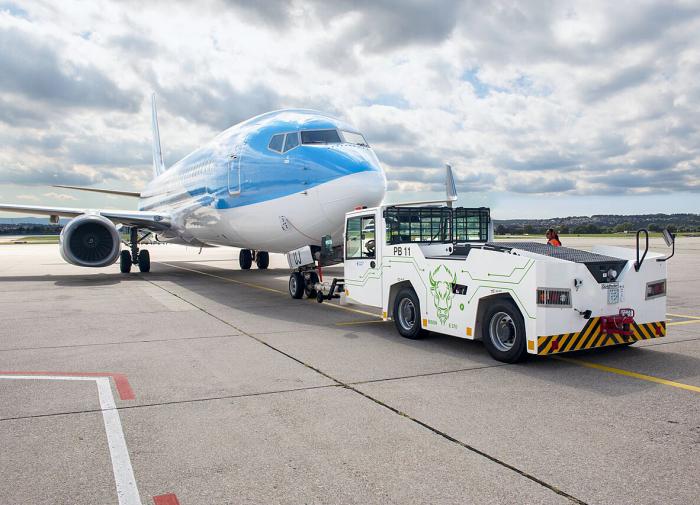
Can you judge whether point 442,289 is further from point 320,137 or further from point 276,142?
point 276,142

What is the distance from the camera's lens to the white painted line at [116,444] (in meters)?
3.88

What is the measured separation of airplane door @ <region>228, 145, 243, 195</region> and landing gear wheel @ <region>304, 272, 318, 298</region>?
297cm

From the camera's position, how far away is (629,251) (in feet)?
28.1

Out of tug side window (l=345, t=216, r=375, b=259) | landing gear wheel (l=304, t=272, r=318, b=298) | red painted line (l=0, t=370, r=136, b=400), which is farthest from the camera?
landing gear wheel (l=304, t=272, r=318, b=298)

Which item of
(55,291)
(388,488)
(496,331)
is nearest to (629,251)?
(496,331)

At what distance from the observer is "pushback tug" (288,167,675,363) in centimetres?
718

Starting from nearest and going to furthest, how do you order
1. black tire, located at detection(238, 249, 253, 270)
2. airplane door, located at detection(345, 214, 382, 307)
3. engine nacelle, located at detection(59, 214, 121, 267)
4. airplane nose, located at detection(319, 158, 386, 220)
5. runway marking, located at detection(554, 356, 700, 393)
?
runway marking, located at detection(554, 356, 700, 393), airplane door, located at detection(345, 214, 382, 307), airplane nose, located at detection(319, 158, 386, 220), engine nacelle, located at detection(59, 214, 121, 267), black tire, located at detection(238, 249, 253, 270)

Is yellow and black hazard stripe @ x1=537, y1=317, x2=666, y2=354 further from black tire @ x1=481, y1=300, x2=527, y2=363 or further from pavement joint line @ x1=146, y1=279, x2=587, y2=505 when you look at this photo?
pavement joint line @ x1=146, y1=279, x2=587, y2=505

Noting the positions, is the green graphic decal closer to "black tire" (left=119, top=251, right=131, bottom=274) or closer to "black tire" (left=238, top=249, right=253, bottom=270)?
"black tire" (left=119, top=251, right=131, bottom=274)

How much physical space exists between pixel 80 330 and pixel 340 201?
5.81m

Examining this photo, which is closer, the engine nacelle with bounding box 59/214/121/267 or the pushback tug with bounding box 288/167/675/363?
the pushback tug with bounding box 288/167/675/363

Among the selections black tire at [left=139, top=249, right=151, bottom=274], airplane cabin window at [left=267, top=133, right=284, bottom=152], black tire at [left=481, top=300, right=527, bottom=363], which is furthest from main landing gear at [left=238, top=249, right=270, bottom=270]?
black tire at [left=481, top=300, right=527, bottom=363]

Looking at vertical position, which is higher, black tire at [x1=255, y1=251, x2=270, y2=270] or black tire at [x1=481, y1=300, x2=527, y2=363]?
black tire at [x1=255, y1=251, x2=270, y2=270]

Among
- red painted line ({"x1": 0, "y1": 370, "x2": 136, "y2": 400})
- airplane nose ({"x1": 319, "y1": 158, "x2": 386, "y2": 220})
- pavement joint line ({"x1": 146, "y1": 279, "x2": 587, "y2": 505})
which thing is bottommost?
red painted line ({"x1": 0, "y1": 370, "x2": 136, "y2": 400})
